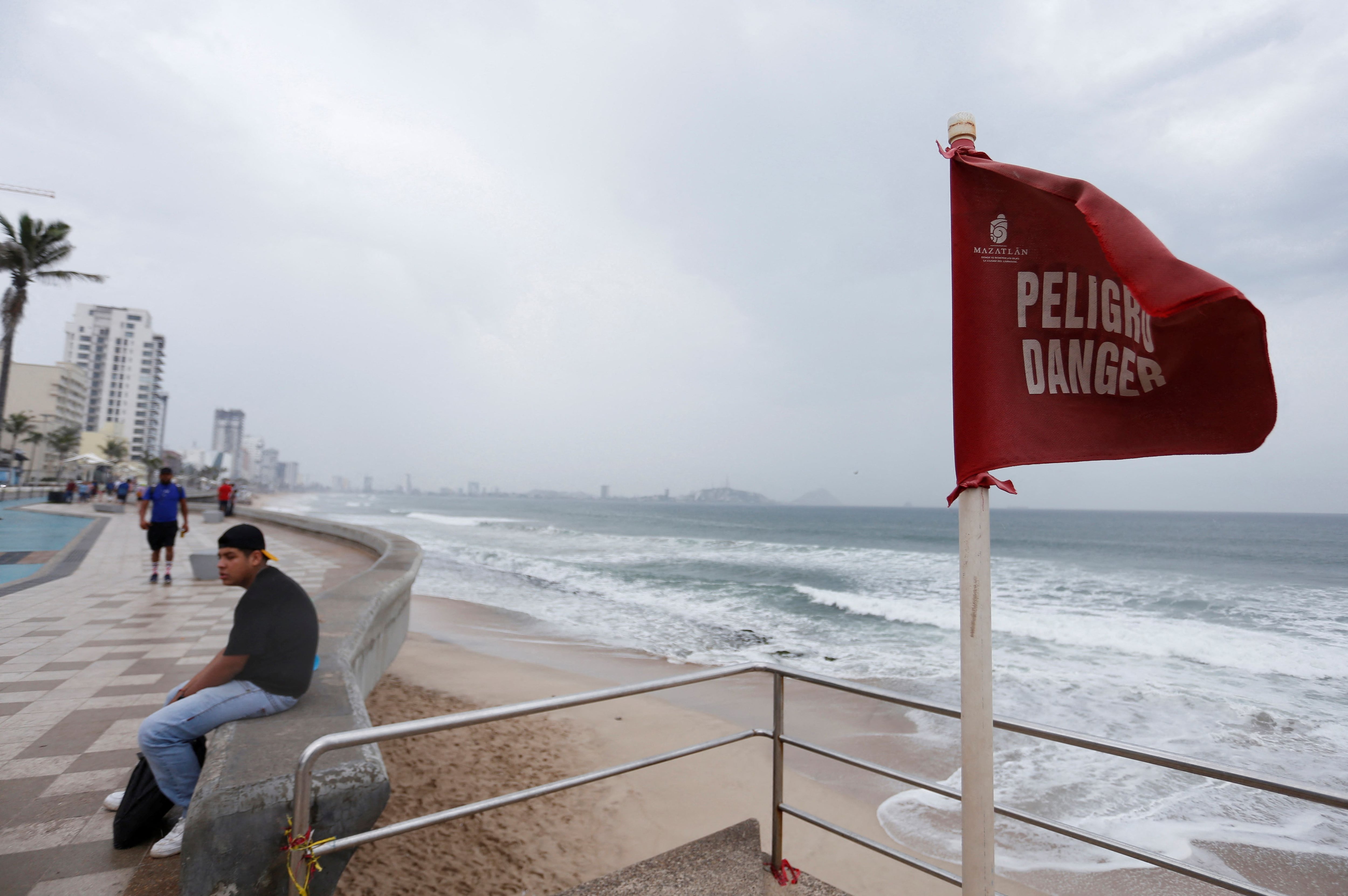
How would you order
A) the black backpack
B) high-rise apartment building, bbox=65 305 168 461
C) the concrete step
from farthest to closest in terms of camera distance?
high-rise apartment building, bbox=65 305 168 461 → the black backpack → the concrete step

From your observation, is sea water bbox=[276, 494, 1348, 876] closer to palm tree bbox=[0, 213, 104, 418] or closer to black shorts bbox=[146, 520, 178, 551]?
black shorts bbox=[146, 520, 178, 551]

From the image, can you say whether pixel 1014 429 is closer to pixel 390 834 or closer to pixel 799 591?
pixel 390 834

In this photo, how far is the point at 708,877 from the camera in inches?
99.4

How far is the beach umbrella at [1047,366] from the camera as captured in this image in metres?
1.53

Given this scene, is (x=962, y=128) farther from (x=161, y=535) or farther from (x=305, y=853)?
(x=161, y=535)

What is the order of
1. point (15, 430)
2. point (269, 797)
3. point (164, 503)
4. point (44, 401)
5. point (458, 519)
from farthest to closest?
point (44, 401)
point (458, 519)
point (15, 430)
point (164, 503)
point (269, 797)

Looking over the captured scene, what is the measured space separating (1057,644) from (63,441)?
8487 centimetres

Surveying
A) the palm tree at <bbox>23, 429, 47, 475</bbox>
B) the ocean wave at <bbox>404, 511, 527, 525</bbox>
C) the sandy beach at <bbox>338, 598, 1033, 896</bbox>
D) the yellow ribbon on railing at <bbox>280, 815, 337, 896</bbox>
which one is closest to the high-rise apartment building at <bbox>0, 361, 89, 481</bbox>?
the palm tree at <bbox>23, 429, 47, 475</bbox>

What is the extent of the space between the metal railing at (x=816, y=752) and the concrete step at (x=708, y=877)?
0.29 meters

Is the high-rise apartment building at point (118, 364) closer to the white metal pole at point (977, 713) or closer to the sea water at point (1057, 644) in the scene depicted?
the sea water at point (1057, 644)

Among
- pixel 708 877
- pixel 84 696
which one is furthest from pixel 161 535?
pixel 708 877

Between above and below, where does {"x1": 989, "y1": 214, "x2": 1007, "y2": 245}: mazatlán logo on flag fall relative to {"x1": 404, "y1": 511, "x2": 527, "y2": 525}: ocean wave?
above

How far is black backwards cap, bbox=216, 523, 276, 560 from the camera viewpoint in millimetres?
3115

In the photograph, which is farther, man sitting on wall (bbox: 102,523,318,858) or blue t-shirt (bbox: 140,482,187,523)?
blue t-shirt (bbox: 140,482,187,523)
